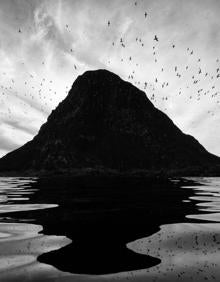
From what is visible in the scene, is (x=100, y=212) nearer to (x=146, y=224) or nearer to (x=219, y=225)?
(x=146, y=224)

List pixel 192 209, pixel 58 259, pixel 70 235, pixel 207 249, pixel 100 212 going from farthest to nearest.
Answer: pixel 192 209 → pixel 100 212 → pixel 70 235 → pixel 207 249 → pixel 58 259

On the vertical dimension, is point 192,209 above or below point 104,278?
above

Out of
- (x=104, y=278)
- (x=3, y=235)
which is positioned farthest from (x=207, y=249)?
(x=3, y=235)

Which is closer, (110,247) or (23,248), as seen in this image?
(110,247)

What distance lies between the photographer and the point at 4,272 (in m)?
9.66

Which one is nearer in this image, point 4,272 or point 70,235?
point 4,272

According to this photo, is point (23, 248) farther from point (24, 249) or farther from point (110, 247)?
point (110, 247)

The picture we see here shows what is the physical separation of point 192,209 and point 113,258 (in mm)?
14693

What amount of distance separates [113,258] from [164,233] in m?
4.83

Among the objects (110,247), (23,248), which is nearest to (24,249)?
(23,248)

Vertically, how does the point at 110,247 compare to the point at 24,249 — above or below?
above

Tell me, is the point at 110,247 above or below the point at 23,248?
above

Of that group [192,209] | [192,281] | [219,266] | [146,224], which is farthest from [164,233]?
[192,209]

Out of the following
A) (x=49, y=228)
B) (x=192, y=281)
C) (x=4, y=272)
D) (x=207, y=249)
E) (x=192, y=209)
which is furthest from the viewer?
(x=192, y=209)
